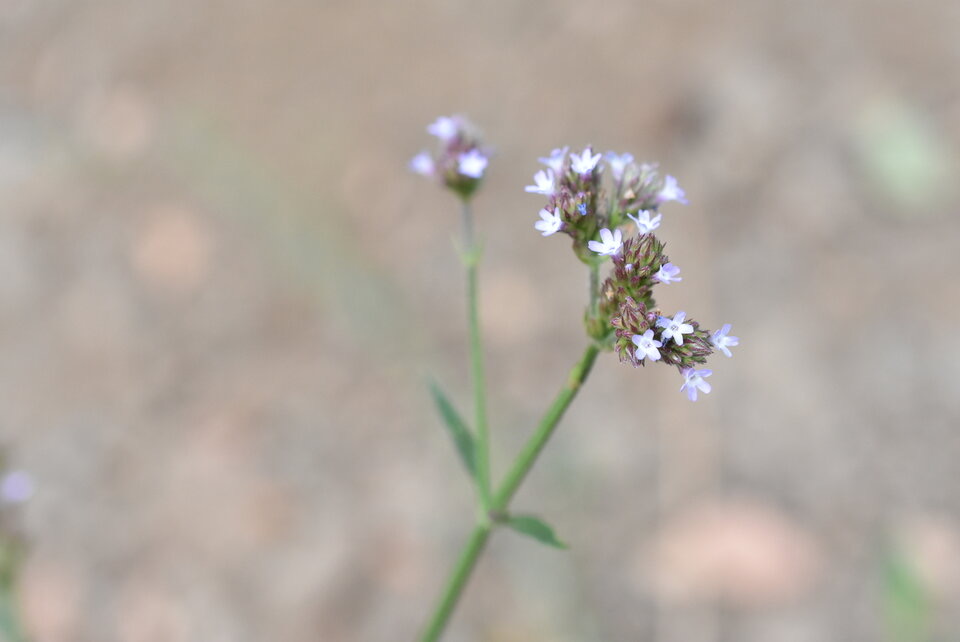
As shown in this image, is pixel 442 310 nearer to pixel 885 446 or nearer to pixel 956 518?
pixel 885 446

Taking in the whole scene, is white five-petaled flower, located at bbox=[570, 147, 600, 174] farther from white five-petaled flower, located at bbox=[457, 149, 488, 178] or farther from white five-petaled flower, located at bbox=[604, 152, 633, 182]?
white five-petaled flower, located at bbox=[457, 149, 488, 178]

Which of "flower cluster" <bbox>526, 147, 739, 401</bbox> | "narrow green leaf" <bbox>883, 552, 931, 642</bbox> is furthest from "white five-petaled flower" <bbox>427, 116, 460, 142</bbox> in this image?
"narrow green leaf" <bbox>883, 552, 931, 642</bbox>

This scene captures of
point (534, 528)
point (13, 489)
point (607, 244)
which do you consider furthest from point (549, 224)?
point (13, 489)

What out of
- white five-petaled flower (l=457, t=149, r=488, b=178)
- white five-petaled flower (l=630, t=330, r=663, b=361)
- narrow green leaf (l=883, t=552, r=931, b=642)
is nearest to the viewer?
white five-petaled flower (l=630, t=330, r=663, b=361)

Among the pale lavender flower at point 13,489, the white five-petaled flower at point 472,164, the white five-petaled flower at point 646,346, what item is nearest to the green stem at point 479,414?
the white five-petaled flower at point 472,164

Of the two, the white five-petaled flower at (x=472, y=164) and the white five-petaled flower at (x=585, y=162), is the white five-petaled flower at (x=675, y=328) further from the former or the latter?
the white five-petaled flower at (x=472, y=164)

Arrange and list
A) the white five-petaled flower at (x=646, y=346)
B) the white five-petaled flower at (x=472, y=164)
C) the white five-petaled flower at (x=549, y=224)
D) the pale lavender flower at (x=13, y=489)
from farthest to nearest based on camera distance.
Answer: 1. the pale lavender flower at (x=13, y=489)
2. the white five-petaled flower at (x=472, y=164)
3. the white five-petaled flower at (x=549, y=224)
4. the white five-petaled flower at (x=646, y=346)

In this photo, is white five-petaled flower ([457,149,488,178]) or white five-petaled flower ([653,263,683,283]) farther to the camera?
white five-petaled flower ([457,149,488,178])
